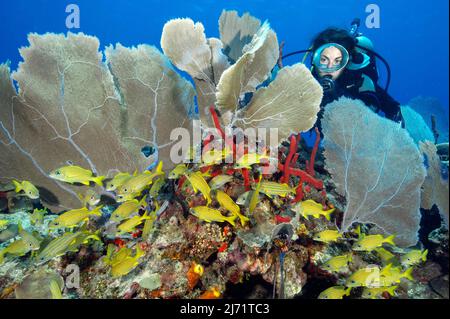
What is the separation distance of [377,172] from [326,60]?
9.68 ft

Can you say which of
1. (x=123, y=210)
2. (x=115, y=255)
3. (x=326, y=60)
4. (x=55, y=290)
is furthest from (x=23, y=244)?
(x=326, y=60)

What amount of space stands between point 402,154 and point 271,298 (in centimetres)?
264

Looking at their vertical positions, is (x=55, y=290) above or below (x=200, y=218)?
below

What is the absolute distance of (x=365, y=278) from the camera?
2580mm

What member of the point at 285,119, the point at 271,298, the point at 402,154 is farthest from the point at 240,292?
the point at 402,154

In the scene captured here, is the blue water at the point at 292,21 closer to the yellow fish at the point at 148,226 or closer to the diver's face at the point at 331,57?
the diver's face at the point at 331,57

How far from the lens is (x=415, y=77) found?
280 feet

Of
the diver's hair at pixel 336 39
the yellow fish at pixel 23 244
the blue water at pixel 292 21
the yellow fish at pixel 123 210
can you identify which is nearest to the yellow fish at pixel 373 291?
the yellow fish at pixel 123 210

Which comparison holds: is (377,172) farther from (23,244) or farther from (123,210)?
(23,244)

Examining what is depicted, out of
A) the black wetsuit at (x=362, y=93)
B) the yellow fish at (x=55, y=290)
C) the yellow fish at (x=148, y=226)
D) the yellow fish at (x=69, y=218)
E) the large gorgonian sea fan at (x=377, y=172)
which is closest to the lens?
the yellow fish at (x=55, y=290)

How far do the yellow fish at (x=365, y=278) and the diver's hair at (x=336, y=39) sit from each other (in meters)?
4.67

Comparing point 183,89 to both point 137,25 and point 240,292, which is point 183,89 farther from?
point 137,25

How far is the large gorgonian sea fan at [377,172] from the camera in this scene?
146 inches

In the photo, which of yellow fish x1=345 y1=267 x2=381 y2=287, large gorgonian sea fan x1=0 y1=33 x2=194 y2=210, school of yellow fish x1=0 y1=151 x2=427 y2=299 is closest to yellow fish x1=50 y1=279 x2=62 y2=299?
school of yellow fish x1=0 y1=151 x2=427 y2=299
